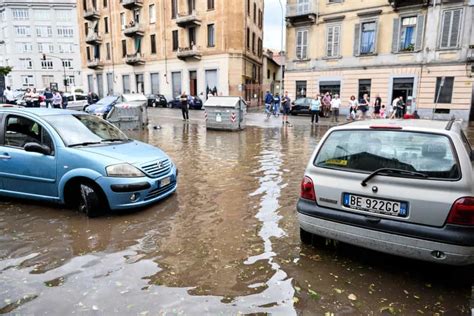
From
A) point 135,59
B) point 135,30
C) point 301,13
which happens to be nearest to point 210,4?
point 135,30

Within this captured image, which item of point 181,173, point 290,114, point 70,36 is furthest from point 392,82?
point 70,36

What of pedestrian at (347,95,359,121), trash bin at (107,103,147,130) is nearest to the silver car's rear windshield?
trash bin at (107,103,147,130)

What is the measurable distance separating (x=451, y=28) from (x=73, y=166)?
26.0 m

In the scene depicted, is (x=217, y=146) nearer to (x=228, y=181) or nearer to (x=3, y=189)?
(x=228, y=181)

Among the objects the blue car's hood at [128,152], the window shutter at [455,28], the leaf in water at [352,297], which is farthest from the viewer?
the window shutter at [455,28]

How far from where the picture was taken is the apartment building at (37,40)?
2940 inches

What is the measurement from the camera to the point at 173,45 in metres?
40.3

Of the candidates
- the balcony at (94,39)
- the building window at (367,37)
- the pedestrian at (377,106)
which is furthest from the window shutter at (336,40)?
the balcony at (94,39)

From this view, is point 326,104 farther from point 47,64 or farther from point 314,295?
point 47,64

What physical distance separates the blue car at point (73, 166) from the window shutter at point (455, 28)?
2445cm

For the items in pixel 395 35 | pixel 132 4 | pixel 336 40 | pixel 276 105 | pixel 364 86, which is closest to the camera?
pixel 395 35

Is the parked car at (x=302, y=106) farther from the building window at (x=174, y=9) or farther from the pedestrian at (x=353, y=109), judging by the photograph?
the building window at (x=174, y=9)

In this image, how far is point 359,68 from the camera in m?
27.1

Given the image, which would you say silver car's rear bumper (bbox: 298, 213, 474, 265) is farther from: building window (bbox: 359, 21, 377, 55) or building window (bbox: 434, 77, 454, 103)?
building window (bbox: 359, 21, 377, 55)
